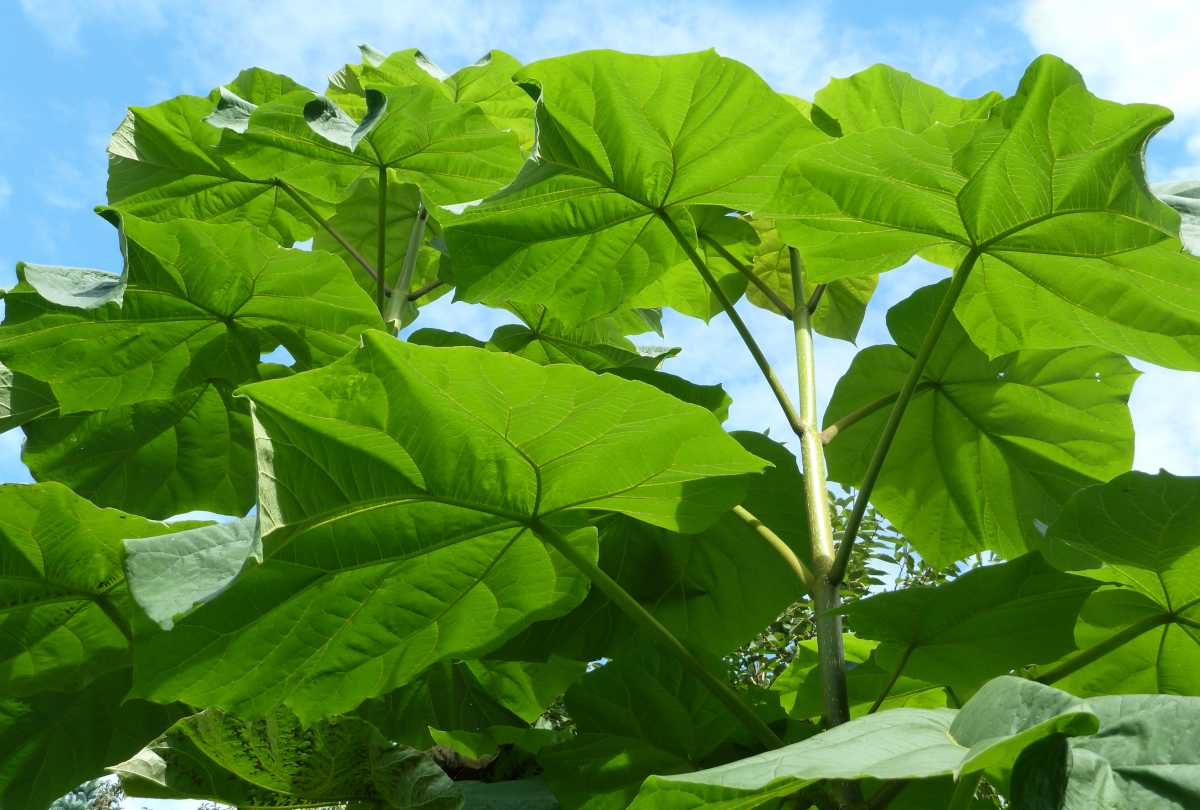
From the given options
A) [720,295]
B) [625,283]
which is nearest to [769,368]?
[720,295]

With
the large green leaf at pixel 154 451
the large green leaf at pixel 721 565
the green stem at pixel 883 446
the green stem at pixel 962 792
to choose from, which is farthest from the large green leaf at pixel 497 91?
the green stem at pixel 962 792

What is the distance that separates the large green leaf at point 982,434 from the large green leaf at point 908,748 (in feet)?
2.57

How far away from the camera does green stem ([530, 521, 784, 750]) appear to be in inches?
36.6

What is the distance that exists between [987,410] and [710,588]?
0.50 meters

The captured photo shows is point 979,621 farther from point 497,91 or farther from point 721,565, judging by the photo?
point 497,91

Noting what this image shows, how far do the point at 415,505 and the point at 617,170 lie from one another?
1.68 feet

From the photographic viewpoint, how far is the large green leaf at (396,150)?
146 centimetres

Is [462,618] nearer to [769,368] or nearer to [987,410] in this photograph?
[769,368]

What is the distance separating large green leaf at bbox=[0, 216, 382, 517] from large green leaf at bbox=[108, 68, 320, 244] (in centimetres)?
29

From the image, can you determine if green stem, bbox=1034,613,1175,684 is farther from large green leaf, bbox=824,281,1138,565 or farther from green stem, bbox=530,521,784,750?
large green leaf, bbox=824,281,1138,565

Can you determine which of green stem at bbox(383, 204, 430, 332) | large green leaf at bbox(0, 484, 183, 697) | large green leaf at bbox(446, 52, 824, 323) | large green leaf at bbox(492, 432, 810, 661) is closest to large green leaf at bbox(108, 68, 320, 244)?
green stem at bbox(383, 204, 430, 332)

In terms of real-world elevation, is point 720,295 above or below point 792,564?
above

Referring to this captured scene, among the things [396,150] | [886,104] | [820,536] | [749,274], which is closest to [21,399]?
[396,150]

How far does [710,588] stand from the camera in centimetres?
128
